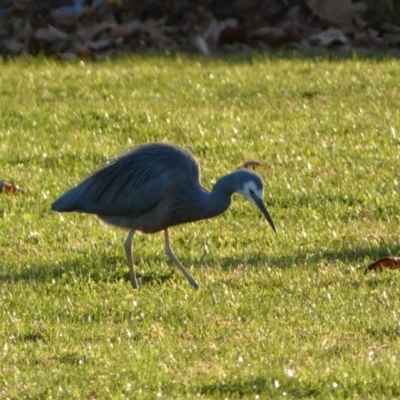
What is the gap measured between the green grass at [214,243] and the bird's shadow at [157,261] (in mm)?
19

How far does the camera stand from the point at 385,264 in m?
7.41

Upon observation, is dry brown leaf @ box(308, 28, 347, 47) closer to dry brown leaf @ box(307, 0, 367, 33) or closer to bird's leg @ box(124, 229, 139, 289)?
dry brown leaf @ box(307, 0, 367, 33)

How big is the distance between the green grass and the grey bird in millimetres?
368

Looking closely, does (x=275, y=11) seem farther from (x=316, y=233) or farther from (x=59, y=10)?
(x=316, y=233)

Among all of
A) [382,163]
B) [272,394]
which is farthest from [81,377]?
[382,163]

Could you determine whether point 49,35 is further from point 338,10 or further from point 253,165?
point 253,165

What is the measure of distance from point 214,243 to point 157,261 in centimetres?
49

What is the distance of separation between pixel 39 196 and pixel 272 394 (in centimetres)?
421

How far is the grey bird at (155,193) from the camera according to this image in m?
7.31

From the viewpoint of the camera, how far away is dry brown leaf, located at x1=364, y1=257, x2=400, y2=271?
738 centimetres

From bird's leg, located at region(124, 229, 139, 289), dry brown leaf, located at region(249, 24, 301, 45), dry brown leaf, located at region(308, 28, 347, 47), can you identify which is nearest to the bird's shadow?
bird's leg, located at region(124, 229, 139, 289)

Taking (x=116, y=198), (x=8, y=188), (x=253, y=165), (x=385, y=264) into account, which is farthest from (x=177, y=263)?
(x=253, y=165)

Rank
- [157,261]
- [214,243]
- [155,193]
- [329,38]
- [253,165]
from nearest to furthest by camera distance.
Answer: [155,193] < [157,261] < [214,243] < [253,165] < [329,38]

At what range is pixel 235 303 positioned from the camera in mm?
6777
